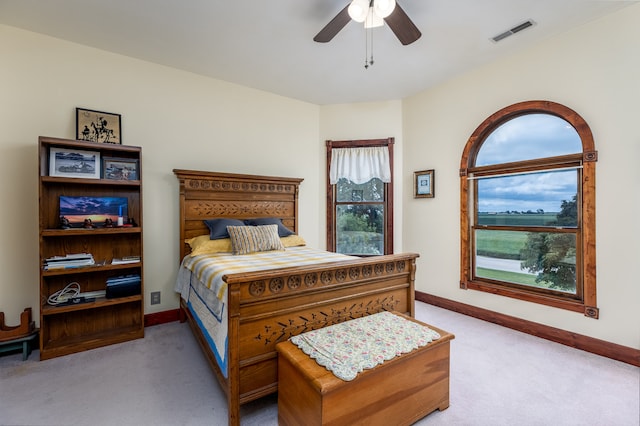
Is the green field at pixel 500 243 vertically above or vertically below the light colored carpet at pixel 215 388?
above

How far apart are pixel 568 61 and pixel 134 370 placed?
14.9ft

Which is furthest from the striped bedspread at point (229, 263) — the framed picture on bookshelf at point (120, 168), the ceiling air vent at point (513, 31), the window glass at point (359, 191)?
the ceiling air vent at point (513, 31)

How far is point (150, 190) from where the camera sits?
9.95 feet

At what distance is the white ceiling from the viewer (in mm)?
2230

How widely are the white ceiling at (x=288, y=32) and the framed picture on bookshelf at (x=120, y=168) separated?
1.12 meters

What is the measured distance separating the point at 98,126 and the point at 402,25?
292 centimetres

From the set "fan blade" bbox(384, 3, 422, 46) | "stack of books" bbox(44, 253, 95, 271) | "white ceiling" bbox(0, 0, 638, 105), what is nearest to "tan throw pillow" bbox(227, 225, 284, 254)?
"stack of books" bbox(44, 253, 95, 271)

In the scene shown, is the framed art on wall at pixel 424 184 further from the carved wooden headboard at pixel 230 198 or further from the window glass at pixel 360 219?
the carved wooden headboard at pixel 230 198

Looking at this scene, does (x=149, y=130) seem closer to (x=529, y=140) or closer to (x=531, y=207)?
(x=529, y=140)

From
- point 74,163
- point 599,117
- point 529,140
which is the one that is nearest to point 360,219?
point 529,140

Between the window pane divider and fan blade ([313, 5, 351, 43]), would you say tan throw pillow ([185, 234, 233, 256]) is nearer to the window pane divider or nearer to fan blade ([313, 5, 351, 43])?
fan blade ([313, 5, 351, 43])

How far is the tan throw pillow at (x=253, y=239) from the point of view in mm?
2859

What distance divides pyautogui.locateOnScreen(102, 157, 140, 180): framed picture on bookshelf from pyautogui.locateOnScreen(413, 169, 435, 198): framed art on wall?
334 cm

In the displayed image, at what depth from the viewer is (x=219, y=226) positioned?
10.1ft
